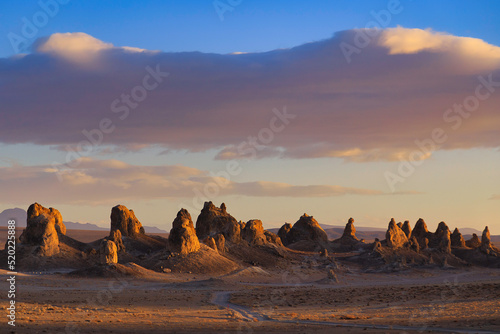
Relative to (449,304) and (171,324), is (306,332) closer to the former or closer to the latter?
(171,324)

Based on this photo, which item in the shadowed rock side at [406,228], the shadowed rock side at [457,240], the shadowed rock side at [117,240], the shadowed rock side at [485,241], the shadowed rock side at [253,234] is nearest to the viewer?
the shadowed rock side at [117,240]

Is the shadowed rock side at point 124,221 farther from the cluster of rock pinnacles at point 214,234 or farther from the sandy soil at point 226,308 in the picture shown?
the sandy soil at point 226,308

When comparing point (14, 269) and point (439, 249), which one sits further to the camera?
point (439, 249)

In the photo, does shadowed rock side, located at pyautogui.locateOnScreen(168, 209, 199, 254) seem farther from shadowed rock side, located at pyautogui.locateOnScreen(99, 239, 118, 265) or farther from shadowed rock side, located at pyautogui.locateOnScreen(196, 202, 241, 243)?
shadowed rock side, located at pyautogui.locateOnScreen(196, 202, 241, 243)

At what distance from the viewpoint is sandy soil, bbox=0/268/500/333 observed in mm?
35312

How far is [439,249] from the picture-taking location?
12112 cm

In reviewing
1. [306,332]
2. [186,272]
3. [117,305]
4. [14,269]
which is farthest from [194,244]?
[306,332]

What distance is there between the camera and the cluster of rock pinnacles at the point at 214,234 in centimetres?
8900

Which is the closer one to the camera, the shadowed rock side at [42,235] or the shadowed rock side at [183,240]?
the shadowed rock side at [42,235]

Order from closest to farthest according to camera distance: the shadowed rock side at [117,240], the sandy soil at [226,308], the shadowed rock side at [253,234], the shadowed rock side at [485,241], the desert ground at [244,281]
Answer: the sandy soil at [226,308] → the desert ground at [244,281] → the shadowed rock side at [117,240] → the shadowed rock side at [253,234] → the shadowed rock side at [485,241]

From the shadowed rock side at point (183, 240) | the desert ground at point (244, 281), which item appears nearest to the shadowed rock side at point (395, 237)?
the desert ground at point (244, 281)

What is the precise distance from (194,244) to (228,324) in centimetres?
5333

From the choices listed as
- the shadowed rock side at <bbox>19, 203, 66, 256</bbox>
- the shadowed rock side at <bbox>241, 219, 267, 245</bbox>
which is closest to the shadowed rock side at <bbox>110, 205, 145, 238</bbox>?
the shadowed rock side at <bbox>19, 203, 66, 256</bbox>

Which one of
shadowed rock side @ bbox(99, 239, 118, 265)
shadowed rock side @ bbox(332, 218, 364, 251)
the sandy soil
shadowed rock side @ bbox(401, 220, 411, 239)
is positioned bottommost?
the sandy soil
